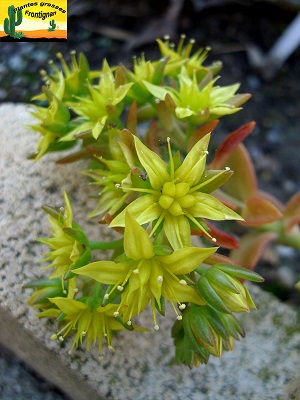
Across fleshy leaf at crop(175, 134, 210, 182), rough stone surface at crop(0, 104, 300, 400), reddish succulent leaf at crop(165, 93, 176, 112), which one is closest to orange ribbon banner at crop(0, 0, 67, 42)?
rough stone surface at crop(0, 104, 300, 400)

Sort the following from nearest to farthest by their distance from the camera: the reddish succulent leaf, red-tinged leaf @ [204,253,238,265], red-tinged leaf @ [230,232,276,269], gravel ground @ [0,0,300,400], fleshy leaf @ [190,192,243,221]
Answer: fleshy leaf @ [190,192,243,221] → red-tinged leaf @ [204,253,238,265] → the reddish succulent leaf → red-tinged leaf @ [230,232,276,269] → gravel ground @ [0,0,300,400]

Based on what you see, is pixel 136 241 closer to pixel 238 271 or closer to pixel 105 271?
pixel 105 271

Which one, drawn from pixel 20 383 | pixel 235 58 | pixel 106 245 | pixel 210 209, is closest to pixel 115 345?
pixel 106 245

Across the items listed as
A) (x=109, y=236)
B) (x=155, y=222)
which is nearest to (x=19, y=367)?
(x=109, y=236)

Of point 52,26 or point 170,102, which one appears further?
point 52,26

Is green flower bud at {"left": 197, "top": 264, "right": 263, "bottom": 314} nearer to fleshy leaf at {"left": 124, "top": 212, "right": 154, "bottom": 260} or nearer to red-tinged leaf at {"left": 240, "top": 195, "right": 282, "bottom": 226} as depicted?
fleshy leaf at {"left": 124, "top": 212, "right": 154, "bottom": 260}
